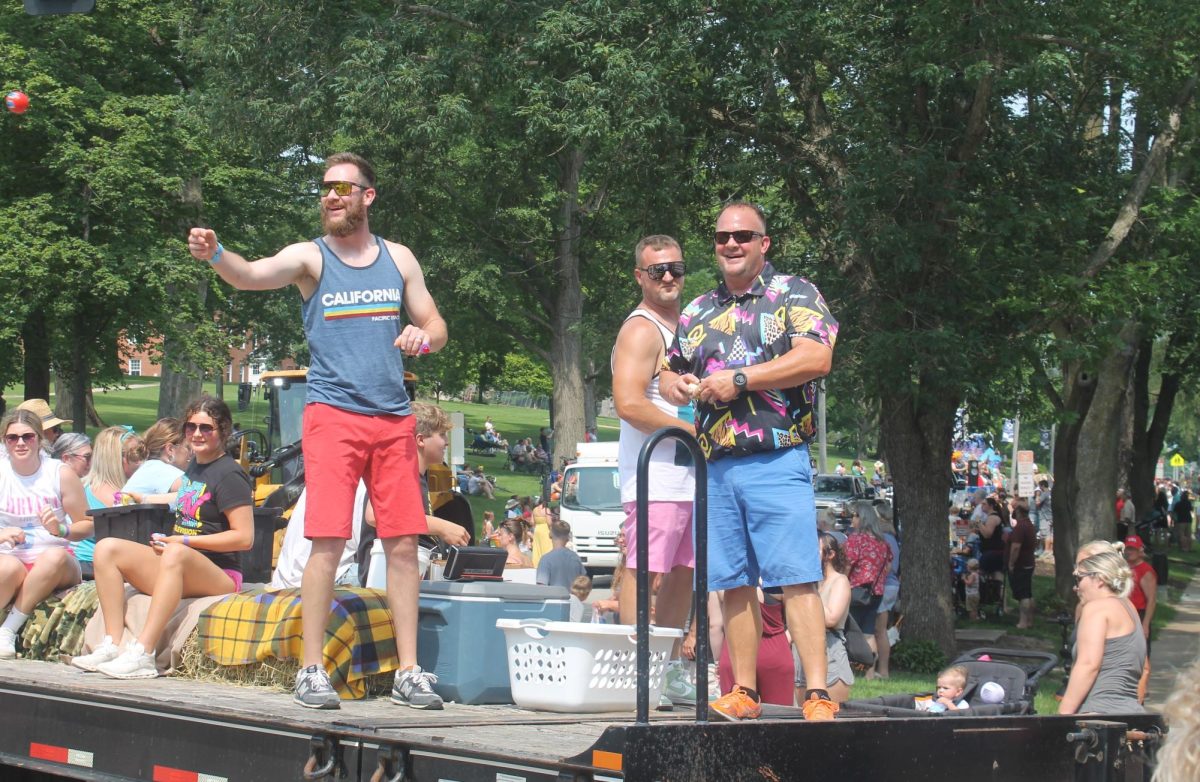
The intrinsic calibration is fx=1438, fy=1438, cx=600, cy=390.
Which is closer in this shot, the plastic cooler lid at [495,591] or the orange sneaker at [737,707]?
the orange sneaker at [737,707]

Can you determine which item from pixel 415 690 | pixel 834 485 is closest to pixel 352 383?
pixel 415 690

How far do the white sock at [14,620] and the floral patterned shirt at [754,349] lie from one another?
326cm

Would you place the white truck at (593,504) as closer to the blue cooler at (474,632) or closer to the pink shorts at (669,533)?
the pink shorts at (669,533)

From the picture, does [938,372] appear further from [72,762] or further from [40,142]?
[40,142]

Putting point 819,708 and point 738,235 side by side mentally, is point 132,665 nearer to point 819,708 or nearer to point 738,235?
point 819,708

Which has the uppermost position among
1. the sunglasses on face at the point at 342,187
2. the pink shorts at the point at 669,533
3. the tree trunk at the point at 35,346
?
the tree trunk at the point at 35,346

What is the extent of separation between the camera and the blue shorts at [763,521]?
4590 millimetres

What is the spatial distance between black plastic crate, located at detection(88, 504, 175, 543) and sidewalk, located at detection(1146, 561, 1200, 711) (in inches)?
366

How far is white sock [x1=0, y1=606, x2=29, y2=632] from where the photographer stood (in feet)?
20.4

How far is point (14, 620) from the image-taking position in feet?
20.4

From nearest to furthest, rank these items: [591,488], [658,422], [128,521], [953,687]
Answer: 1. [658,422]
2. [128,521]
3. [953,687]
4. [591,488]

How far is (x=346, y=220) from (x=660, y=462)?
60.1 inches

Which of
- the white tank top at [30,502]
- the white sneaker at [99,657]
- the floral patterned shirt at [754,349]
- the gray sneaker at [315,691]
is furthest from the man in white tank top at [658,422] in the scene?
the white tank top at [30,502]

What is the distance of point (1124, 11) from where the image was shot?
15766 millimetres
